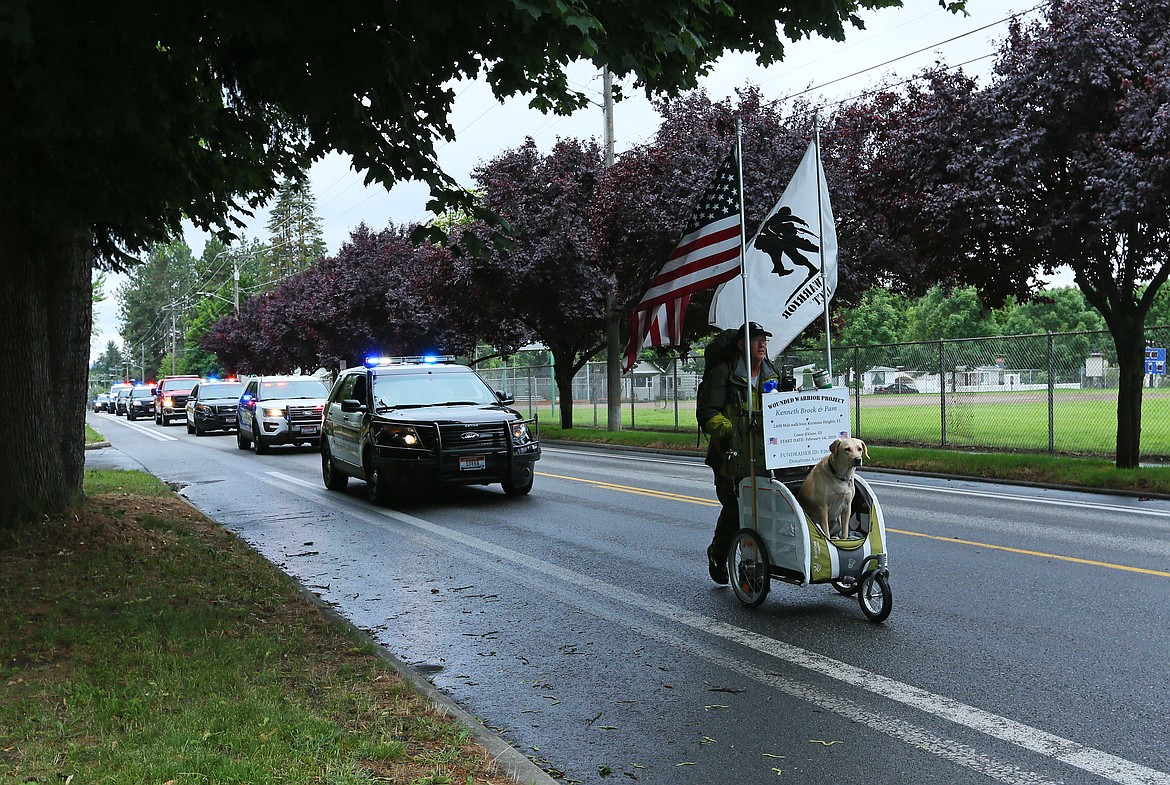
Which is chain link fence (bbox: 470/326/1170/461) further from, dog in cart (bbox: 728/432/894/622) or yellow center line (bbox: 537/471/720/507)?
dog in cart (bbox: 728/432/894/622)

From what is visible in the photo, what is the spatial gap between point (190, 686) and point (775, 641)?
3351mm

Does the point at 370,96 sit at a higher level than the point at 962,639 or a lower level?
higher

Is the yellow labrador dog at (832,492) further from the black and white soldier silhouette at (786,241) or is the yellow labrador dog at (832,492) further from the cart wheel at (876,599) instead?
the black and white soldier silhouette at (786,241)

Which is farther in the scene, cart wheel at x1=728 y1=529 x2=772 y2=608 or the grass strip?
cart wheel at x1=728 y1=529 x2=772 y2=608

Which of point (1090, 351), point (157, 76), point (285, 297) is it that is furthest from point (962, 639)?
point (285, 297)

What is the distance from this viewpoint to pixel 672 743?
4504 mm

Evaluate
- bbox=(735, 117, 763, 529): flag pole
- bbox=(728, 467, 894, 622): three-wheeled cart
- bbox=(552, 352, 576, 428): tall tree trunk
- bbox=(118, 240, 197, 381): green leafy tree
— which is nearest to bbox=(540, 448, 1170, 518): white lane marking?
bbox=(728, 467, 894, 622): three-wheeled cart

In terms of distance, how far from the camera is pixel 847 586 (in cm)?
723

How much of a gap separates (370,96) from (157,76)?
1.91 m

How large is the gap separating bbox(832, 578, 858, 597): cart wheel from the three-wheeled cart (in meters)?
0.01

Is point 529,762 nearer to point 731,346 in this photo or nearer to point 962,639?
point 962,639

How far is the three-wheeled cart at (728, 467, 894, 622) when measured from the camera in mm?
6434

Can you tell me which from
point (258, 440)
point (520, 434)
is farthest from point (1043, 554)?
point (258, 440)

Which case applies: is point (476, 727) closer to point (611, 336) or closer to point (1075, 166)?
point (1075, 166)
